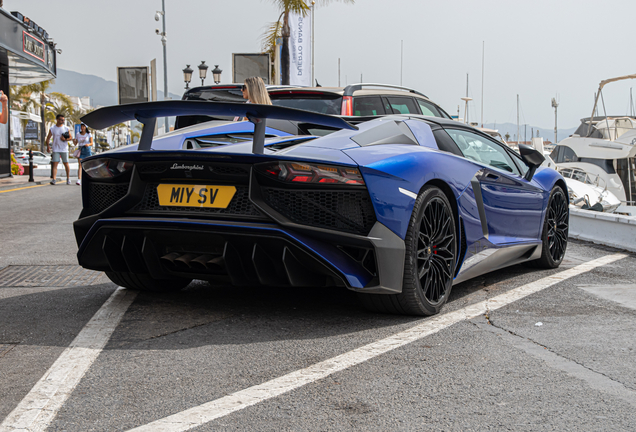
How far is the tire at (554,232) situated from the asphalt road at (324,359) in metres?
0.78

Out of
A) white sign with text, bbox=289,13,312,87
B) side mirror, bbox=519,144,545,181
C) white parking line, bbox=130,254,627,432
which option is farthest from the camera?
white sign with text, bbox=289,13,312,87

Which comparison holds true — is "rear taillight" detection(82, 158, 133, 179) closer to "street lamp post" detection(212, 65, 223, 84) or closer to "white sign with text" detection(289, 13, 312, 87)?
"white sign with text" detection(289, 13, 312, 87)

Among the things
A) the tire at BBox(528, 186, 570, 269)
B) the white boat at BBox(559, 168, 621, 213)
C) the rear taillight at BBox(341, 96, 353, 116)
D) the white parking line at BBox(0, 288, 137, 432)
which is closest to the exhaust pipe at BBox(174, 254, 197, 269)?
the white parking line at BBox(0, 288, 137, 432)

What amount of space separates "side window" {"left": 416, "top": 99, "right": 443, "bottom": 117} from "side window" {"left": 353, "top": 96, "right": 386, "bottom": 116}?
0.79 m

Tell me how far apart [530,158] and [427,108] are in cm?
361

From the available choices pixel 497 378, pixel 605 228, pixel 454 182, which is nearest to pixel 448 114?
pixel 605 228

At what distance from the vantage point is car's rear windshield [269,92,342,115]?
7.12 metres

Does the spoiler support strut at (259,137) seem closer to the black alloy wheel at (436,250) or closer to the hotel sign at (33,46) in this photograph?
the black alloy wheel at (436,250)

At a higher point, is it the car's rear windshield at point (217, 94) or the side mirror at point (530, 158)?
the car's rear windshield at point (217, 94)

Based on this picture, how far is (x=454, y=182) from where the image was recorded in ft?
13.5

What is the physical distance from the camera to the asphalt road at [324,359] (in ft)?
7.80

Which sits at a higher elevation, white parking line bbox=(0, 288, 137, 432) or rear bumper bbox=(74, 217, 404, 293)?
rear bumper bbox=(74, 217, 404, 293)

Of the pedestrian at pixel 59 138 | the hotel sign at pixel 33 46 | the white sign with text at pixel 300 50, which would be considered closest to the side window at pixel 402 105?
the pedestrian at pixel 59 138

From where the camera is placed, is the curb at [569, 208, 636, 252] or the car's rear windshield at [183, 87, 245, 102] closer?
the curb at [569, 208, 636, 252]
